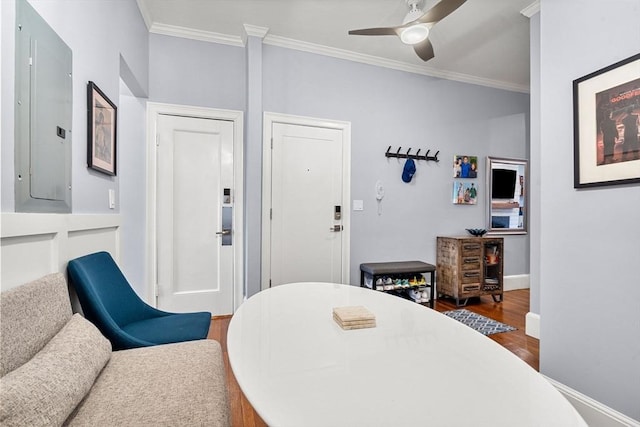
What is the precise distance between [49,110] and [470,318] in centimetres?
359

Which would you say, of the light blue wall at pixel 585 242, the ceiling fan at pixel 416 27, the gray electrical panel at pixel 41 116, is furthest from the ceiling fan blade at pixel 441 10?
the gray electrical panel at pixel 41 116

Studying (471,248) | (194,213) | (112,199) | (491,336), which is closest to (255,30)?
(194,213)

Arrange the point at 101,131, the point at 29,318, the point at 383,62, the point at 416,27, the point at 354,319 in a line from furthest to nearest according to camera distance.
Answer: the point at 383,62, the point at 416,27, the point at 101,131, the point at 354,319, the point at 29,318

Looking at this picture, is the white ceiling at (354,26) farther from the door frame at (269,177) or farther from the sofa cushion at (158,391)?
the sofa cushion at (158,391)

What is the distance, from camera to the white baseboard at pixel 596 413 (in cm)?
146

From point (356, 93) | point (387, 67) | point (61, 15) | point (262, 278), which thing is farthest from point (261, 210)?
point (387, 67)

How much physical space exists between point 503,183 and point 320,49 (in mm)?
2979

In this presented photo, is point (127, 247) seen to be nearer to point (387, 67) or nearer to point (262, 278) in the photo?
point (262, 278)

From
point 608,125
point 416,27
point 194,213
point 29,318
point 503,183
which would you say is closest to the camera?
point 29,318

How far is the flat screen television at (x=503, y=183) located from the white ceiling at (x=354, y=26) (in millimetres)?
1309

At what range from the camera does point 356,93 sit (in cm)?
349

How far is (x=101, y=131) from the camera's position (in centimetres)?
182

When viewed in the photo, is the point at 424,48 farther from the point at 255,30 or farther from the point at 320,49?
the point at 255,30

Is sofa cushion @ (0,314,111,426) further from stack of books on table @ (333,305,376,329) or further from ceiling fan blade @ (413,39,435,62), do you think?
ceiling fan blade @ (413,39,435,62)
